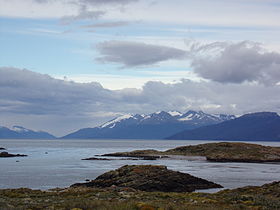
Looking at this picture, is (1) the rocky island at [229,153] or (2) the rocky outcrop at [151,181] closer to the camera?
(2) the rocky outcrop at [151,181]

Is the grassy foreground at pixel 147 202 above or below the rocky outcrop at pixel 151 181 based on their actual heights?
above

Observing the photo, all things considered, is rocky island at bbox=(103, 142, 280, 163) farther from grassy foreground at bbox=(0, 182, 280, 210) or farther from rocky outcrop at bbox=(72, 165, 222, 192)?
grassy foreground at bbox=(0, 182, 280, 210)

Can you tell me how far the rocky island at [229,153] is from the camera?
143375 millimetres

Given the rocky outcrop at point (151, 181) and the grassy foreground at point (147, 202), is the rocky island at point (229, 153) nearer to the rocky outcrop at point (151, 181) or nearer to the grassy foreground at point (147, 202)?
the rocky outcrop at point (151, 181)

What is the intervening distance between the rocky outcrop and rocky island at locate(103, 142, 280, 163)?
79.3 metres

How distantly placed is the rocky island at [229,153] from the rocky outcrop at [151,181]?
7932cm

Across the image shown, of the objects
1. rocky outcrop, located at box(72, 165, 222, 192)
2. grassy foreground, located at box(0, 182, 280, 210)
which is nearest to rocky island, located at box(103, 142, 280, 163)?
rocky outcrop, located at box(72, 165, 222, 192)

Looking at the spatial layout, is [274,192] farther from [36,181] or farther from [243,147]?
[243,147]

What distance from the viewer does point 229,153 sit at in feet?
507

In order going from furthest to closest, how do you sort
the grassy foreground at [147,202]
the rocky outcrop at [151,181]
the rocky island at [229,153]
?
the rocky island at [229,153]
the rocky outcrop at [151,181]
the grassy foreground at [147,202]

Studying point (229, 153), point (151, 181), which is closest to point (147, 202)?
point (151, 181)

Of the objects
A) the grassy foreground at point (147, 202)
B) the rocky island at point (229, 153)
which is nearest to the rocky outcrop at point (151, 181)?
the grassy foreground at point (147, 202)

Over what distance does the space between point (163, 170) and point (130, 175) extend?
565cm

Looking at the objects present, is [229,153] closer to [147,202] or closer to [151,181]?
[151,181]
